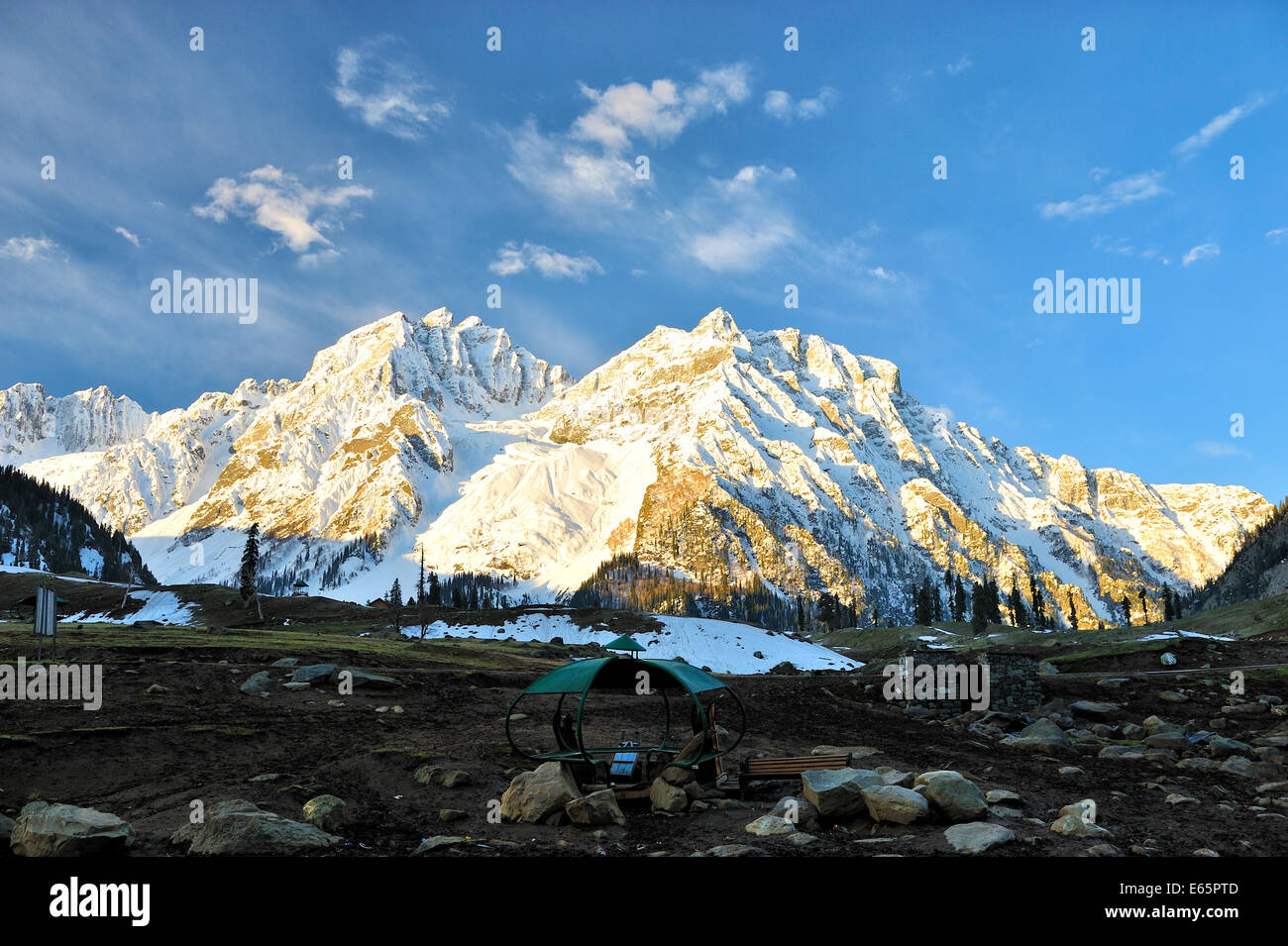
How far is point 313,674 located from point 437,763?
15.6 m

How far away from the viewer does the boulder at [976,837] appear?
12.2 metres

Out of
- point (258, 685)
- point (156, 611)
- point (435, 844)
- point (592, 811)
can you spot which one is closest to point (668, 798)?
Result: point (592, 811)

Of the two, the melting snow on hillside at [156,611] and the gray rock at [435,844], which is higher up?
the gray rock at [435,844]

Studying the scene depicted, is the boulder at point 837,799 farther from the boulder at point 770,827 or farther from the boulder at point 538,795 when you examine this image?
the boulder at point 538,795

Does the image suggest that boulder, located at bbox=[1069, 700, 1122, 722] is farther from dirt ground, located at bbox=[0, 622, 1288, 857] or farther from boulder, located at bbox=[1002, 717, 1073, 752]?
boulder, located at bbox=[1002, 717, 1073, 752]

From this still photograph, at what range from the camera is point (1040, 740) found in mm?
24984

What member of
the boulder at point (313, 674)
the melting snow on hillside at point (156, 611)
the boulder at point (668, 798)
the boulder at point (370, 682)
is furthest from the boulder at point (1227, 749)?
the melting snow on hillside at point (156, 611)

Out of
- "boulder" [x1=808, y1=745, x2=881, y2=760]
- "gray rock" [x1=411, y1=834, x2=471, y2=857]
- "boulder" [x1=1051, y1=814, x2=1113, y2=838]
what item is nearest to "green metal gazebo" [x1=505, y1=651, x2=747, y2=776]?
"boulder" [x1=808, y1=745, x2=881, y2=760]

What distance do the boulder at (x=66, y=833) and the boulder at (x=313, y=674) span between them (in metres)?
20.1

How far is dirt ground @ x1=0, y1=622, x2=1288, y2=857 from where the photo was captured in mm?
13711

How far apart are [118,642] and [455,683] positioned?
20156 millimetres

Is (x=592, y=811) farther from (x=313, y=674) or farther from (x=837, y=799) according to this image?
(x=313, y=674)
